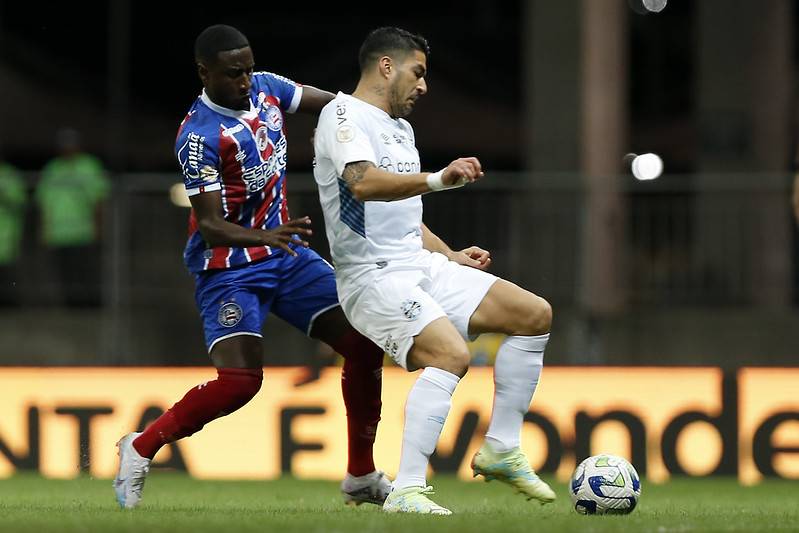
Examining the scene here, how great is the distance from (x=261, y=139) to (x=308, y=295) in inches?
30.4

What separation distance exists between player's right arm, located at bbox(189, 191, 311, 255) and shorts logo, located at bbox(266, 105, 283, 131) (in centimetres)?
48

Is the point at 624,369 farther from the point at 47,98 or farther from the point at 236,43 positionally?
the point at 47,98

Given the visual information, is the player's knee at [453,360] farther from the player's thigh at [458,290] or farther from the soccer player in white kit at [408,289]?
the player's thigh at [458,290]

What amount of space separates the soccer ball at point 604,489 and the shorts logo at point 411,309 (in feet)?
3.48

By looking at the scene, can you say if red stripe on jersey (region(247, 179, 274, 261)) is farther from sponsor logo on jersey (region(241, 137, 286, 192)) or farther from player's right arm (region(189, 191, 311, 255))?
player's right arm (region(189, 191, 311, 255))

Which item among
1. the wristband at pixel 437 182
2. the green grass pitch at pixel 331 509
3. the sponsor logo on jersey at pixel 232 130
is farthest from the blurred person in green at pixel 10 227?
the wristband at pixel 437 182

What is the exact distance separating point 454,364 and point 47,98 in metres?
14.2

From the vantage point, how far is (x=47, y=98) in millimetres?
20891

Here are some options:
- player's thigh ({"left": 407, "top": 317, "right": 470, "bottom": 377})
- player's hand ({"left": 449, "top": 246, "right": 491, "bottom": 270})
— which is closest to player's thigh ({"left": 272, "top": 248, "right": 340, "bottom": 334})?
player's hand ({"left": 449, "top": 246, "right": 491, "bottom": 270})

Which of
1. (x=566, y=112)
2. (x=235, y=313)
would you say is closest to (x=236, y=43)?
(x=235, y=313)

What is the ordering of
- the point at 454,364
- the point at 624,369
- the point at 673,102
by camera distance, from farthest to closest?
the point at 673,102, the point at 624,369, the point at 454,364

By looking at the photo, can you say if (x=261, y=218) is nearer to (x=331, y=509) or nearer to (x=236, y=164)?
(x=236, y=164)

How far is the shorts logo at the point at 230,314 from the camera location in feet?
26.6

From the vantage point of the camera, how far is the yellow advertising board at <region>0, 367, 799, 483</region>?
38.7ft
